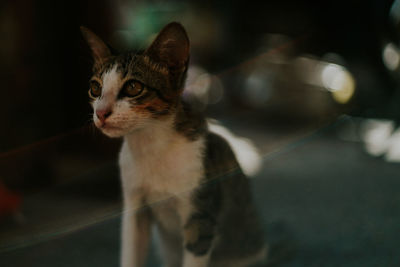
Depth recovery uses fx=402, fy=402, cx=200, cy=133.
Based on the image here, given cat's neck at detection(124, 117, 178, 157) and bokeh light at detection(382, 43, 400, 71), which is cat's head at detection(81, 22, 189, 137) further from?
bokeh light at detection(382, 43, 400, 71)

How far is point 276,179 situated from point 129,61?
57 centimetres

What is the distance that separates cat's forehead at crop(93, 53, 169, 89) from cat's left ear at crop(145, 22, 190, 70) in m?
0.02

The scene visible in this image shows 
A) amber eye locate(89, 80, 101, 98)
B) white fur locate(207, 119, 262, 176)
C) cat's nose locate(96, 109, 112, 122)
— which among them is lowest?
white fur locate(207, 119, 262, 176)

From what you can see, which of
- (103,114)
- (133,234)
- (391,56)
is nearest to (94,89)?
(103,114)

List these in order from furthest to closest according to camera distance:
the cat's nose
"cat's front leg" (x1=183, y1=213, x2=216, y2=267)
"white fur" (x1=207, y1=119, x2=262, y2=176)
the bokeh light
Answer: the bokeh light
"white fur" (x1=207, y1=119, x2=262, y2=176)
"cat's front leg" (x1=183, y1=213, x2=216, y2=267)
the cat's nose

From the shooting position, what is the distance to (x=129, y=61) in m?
0.73

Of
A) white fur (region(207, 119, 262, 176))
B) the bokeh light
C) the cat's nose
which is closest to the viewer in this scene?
the cat's nose

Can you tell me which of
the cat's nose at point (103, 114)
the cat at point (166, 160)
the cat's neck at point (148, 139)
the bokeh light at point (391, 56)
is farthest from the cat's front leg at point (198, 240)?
the bokeh light at point (391, 56)

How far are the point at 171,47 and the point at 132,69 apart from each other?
8 centimetres

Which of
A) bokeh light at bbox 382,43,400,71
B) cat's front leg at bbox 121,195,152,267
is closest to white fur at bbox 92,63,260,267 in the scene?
cat's front leg at bbox 121,195,152,267

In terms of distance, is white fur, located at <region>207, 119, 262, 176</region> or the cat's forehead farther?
white fur, located at <region>207, 119, 262, 176</region>

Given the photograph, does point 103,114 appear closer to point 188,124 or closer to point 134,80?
point 134,80

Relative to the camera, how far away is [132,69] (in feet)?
2.37

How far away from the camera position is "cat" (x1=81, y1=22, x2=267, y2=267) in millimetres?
705
